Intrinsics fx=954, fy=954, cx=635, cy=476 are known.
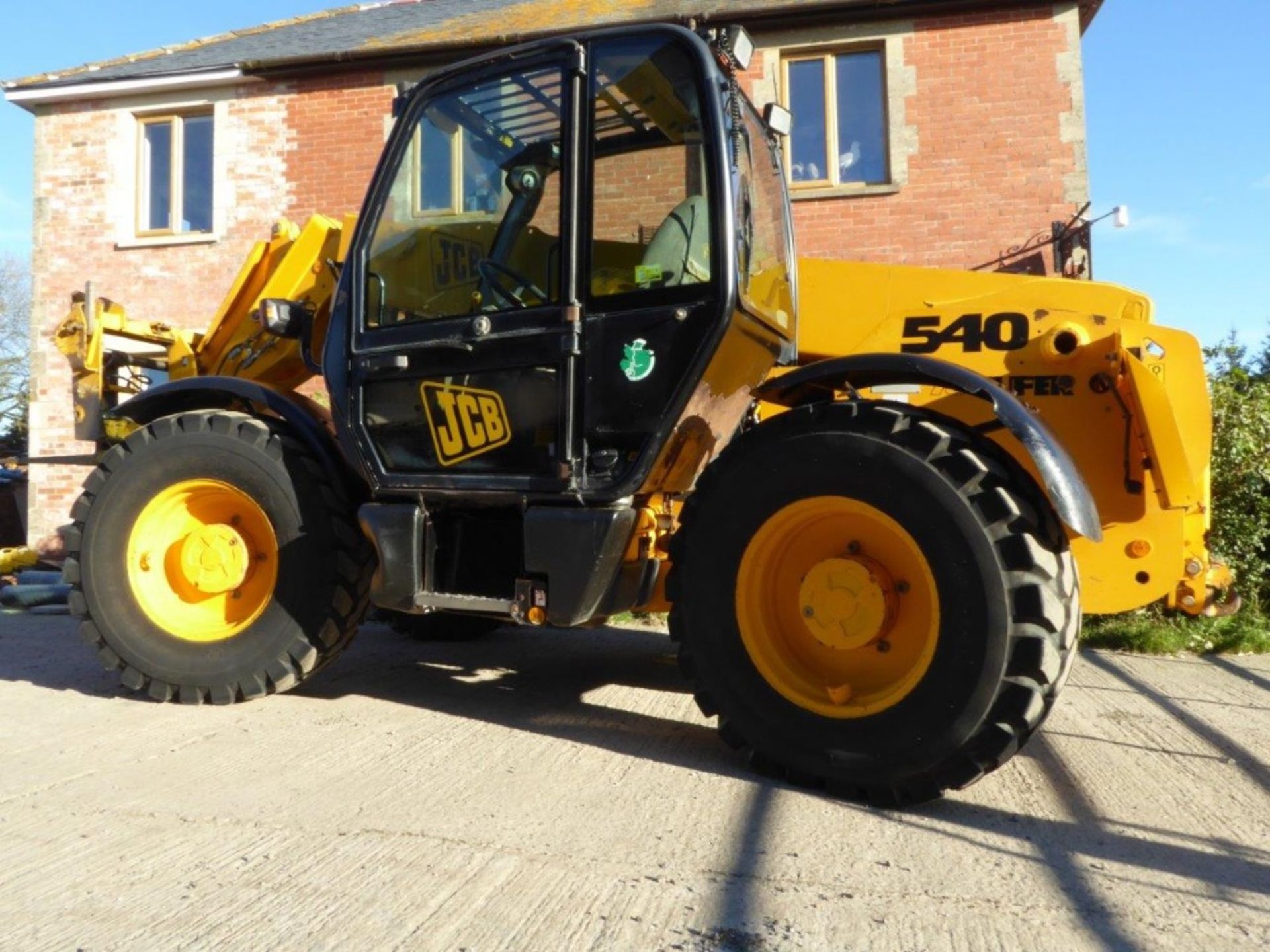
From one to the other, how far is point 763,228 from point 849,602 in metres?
1.45

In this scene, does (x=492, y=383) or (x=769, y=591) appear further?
(x=492, y=383)

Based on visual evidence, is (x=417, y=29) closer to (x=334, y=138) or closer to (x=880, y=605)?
(x=334, y=138)

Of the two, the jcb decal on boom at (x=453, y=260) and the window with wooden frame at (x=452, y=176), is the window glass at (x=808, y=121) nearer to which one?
the window with wooden frame at (x=452, y=176)

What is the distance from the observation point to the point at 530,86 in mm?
3484

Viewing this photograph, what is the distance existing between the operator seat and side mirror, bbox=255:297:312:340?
172 cm

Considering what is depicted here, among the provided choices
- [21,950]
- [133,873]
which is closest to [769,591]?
[133,873]

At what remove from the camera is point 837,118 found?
9.37 meters

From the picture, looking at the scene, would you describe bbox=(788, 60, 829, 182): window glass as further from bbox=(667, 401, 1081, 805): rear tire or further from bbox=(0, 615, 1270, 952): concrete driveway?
bbox=(667, 401, 1081, 805): rear tire

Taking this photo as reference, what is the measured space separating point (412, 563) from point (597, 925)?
184cm

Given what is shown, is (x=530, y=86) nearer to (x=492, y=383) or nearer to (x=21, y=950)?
(x=492, y=383)

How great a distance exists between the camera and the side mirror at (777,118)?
372cm

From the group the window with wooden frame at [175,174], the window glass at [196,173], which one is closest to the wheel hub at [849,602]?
the window with wooden frame at [175,174]

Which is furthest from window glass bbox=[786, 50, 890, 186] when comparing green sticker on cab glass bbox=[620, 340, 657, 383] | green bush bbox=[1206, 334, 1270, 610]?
green sticker on cab glass bbox=[620, 340, 657, 383]

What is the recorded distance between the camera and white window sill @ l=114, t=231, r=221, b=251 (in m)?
10.6
